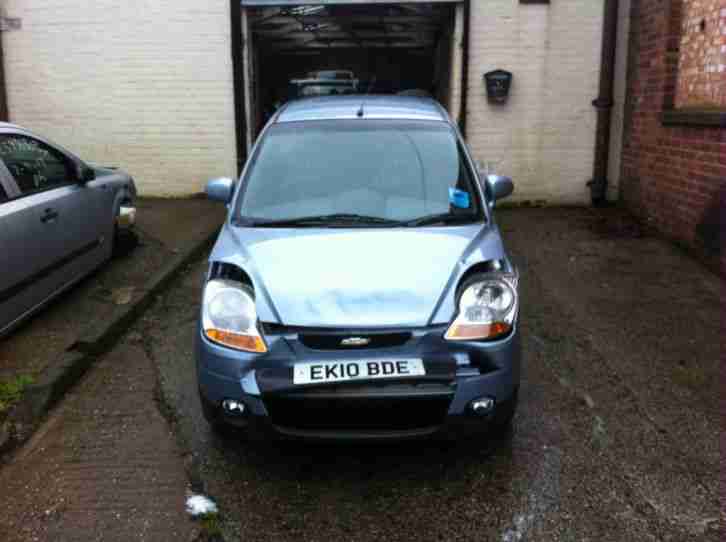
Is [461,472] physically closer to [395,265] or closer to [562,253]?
[395,265]

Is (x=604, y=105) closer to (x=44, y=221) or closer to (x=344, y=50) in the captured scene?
(x=44, y=221)

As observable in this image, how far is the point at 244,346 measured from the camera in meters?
3.47

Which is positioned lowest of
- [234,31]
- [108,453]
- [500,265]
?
[108,453]

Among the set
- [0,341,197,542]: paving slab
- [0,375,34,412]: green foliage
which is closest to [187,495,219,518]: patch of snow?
[0,341,197,542]: paving slab

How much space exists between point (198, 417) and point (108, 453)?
1.83 ft

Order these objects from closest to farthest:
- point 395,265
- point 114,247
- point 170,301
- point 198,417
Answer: point 395,265 → point 198,417 → point 170,301 → point 114,247

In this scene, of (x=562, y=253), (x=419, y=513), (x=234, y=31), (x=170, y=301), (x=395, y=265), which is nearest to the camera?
(x=419, y=513)

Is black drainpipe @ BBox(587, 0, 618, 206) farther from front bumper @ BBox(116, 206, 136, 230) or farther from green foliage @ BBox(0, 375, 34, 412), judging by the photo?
green foliage @ BBox(0, 375, 34, 412)

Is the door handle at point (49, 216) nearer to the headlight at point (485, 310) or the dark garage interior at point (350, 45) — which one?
the headlight at point (485, 310)

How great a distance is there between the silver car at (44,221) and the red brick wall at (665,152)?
596cm

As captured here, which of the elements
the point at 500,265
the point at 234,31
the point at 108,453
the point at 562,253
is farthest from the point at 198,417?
the point at 234,31

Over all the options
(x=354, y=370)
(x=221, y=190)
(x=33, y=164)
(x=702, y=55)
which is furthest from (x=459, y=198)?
(x=702, y=55)

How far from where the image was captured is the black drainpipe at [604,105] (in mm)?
10133

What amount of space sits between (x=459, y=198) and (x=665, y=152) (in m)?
5.30
